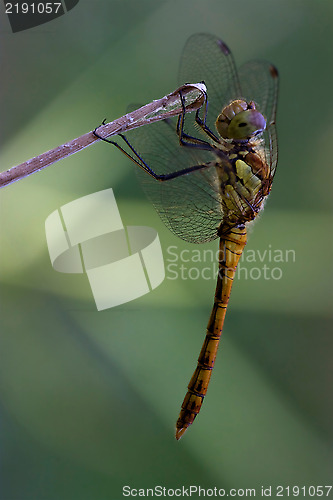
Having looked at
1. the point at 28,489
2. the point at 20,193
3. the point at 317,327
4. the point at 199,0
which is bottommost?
the point at 28,489

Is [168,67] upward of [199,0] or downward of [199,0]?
downward

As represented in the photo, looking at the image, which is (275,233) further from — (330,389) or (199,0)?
(199,0)

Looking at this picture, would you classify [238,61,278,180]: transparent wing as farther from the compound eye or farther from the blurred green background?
the blurred green background

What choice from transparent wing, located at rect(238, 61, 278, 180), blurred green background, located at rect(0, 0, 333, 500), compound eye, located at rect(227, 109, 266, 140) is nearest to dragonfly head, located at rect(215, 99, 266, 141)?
compound eye, located at rect(227, 109, 266, 140)

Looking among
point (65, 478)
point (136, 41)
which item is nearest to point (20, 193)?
point (136, 41)

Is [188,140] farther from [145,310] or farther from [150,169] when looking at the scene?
[145,310]

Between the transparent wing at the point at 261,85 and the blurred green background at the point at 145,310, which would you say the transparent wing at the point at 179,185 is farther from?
the blurred green background at the point at 145,310
